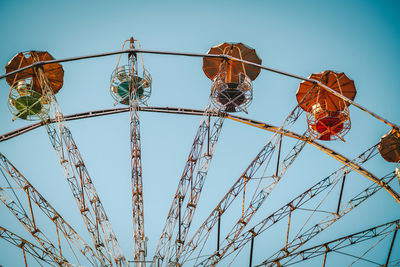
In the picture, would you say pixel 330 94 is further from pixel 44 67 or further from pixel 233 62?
pixel 44 67

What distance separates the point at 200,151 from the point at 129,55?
5901 millimetres

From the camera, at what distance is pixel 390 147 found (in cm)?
2291

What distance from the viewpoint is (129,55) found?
20.9 metres

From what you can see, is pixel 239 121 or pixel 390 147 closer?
pixel 390 147

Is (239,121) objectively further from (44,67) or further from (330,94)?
(44,67)

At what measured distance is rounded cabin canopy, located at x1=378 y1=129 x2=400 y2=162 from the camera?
22.6 metres

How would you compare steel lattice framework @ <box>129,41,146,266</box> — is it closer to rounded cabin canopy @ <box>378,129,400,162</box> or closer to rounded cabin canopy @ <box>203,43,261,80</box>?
rounded cabin canopy @ <box>203,43,261,80</box>

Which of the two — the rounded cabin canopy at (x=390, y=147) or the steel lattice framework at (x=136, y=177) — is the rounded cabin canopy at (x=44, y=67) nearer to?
the steel lattice framework at (x=136, y=177)

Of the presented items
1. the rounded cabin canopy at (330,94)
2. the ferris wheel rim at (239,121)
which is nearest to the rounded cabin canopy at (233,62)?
the ferris wheel rim at (239,121)

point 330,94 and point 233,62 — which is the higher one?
point 233,62

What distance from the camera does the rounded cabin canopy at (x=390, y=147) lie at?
22622 millimetres

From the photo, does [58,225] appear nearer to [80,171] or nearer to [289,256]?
[80,171]

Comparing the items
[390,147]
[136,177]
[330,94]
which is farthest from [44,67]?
[390,147]

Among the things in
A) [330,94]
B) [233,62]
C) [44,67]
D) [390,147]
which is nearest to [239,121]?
[233,62]
